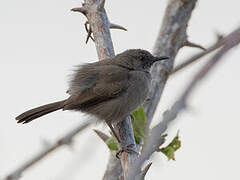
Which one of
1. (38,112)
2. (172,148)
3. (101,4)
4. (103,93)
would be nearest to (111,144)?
(172,148)

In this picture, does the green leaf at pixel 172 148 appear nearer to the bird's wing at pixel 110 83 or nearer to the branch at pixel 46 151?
the branch at pixel 46 151

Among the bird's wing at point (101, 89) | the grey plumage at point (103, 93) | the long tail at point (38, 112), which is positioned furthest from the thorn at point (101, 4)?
the long tail at point (38, 112)

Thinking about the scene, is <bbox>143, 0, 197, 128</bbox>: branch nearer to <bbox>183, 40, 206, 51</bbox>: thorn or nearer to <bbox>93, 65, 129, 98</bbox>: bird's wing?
<bbox>183, 40, 206, 51</bbox>: thorn

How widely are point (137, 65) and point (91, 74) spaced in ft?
3.09

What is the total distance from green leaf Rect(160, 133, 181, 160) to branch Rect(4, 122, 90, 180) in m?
1.12

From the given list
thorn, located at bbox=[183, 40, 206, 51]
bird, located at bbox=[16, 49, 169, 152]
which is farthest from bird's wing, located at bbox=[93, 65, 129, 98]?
thorn, located at bbox=[183, 40, 206, 51]

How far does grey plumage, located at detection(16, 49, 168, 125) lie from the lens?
4742 mm

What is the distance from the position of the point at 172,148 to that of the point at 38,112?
1992 mm

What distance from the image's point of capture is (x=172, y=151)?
3.77 metres

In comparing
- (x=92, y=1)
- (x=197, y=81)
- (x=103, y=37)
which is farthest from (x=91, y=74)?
(x=197, y=81)

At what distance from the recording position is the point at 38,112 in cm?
487

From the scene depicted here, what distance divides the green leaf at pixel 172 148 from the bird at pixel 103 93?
0.94m

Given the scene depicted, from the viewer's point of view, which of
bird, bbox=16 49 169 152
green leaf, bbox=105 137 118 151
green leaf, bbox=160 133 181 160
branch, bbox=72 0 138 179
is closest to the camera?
green leaf, bbox=160 133 181 160

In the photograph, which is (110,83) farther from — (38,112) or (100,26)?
A: (38,112)
